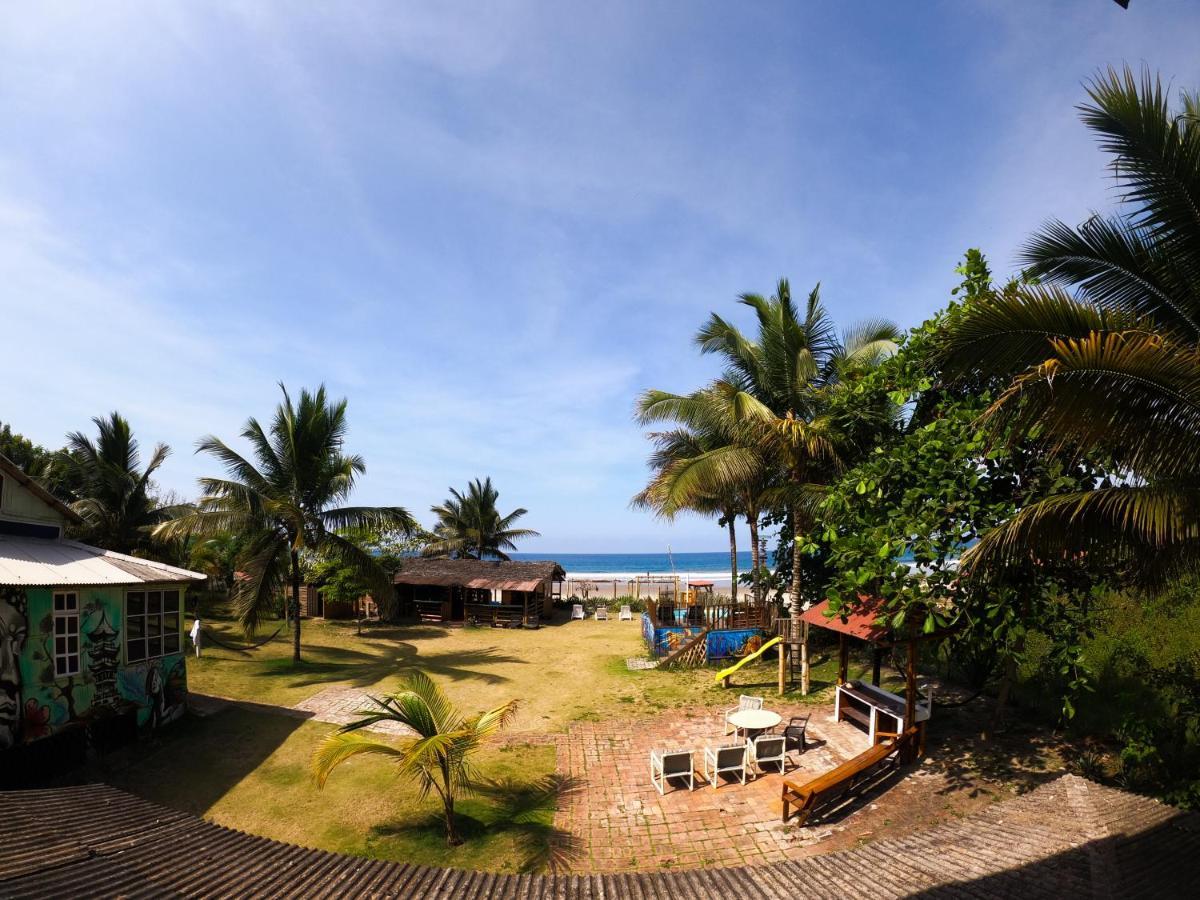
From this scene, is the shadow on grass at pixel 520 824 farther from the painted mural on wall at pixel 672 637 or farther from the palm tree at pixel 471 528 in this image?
the palm tree at pixel 471 528

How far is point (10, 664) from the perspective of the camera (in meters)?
9.40

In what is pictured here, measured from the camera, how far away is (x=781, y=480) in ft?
58.9

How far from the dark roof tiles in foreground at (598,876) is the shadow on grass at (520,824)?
2953 millimetres

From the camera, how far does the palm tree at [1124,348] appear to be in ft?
14.9

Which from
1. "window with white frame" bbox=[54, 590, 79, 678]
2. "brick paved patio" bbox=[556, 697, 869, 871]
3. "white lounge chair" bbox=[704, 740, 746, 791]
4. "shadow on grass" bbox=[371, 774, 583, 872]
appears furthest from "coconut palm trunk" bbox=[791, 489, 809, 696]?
"window with white frame" bbox=[54, 590, 79, 678]

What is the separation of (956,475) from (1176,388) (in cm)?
394

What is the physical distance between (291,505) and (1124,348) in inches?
744

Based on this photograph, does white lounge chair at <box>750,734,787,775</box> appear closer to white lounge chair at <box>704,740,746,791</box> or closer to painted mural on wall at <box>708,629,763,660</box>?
white lounge chair at <box>704,740,746,791</box>

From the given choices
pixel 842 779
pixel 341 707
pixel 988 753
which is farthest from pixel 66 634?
pixel 988 753

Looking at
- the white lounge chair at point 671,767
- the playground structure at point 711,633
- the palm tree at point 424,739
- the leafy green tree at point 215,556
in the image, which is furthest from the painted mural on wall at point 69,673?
the leafy green tree at point 215,556

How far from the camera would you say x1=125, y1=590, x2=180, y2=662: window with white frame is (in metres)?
11.9

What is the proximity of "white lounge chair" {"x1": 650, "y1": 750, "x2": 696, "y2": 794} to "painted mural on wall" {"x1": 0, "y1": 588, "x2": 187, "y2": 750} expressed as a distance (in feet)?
34.6

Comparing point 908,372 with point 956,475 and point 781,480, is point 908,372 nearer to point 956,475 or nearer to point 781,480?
point 956,475

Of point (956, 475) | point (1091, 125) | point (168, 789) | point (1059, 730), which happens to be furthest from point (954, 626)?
point (168, 789)
